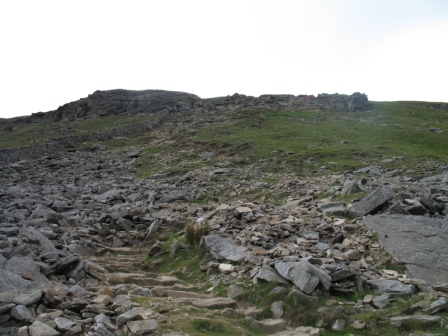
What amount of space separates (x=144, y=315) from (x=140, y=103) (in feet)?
218

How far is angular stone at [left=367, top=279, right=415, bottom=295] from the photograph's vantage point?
8109 mm

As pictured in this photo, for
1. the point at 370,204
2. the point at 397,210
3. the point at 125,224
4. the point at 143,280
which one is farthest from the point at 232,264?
the point at 125,224

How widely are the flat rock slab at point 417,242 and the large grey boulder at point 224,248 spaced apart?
3.98m

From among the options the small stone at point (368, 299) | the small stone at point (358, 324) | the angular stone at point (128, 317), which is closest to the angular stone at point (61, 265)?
the angular stone at point (128, 317)

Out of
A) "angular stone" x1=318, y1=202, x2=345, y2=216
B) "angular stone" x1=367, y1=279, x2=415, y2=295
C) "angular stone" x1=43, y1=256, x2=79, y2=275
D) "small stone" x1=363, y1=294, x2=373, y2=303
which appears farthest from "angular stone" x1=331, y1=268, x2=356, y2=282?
"angular stone" x1=43, y1=256, x2=79, y2=275

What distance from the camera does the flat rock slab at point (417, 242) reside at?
891cm

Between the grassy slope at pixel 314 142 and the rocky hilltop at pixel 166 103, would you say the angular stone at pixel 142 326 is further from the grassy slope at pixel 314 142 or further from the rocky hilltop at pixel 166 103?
the rocky hilltop at pixel 166 103

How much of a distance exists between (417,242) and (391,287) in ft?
8.16

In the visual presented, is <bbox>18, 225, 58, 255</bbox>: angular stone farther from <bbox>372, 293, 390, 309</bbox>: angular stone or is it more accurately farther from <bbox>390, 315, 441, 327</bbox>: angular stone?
<bbox>390, 315, 441, 327</bbox>: angular stone

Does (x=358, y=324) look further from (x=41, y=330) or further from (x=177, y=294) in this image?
(x=41, y=330)

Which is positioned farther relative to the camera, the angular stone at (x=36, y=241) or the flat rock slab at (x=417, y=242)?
the angular stone at (x=36, y=241)

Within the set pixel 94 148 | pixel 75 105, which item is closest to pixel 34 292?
pixel 94 148

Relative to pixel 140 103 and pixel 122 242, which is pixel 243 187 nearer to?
pixel 122 242

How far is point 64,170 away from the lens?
111 feet
